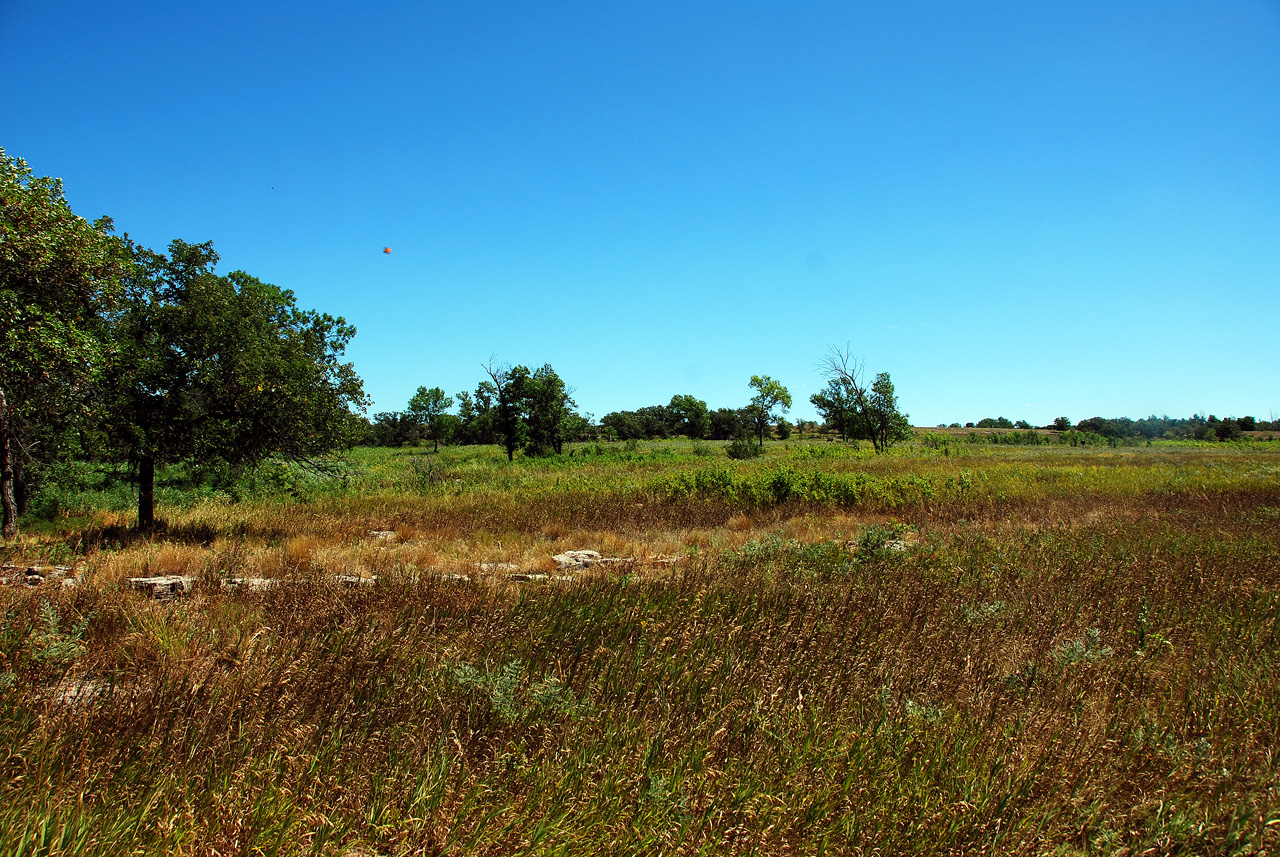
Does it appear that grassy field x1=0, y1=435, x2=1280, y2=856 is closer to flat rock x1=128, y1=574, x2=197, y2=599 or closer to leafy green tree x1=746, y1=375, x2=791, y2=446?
flat rock x1=128, y1=574, x2=197, y2=599

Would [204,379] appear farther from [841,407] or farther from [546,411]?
[841,407]

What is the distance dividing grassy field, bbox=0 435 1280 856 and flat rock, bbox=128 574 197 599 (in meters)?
0.30

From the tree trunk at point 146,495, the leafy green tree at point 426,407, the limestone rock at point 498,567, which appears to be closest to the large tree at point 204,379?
the tree trunk at point 146,495

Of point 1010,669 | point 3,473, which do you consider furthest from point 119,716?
point 3,473

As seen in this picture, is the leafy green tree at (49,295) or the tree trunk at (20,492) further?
the tree trunk at (20,492)

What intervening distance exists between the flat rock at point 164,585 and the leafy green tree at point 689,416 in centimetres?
12028

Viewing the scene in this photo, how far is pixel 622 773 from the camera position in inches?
112

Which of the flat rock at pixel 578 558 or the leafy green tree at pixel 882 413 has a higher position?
the leafy green tree at pixel 882 413

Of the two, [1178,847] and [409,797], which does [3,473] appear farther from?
[1178,847]

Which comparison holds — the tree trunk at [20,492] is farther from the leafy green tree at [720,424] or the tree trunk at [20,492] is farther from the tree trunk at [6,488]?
the leafy green tree at [720,424]

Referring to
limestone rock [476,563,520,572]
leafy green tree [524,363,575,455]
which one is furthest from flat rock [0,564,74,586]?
leafy green tree [524,363,575,455]

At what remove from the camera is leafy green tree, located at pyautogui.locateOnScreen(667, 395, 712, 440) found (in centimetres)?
12925

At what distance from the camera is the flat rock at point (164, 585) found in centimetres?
614

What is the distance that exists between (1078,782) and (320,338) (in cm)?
1521
